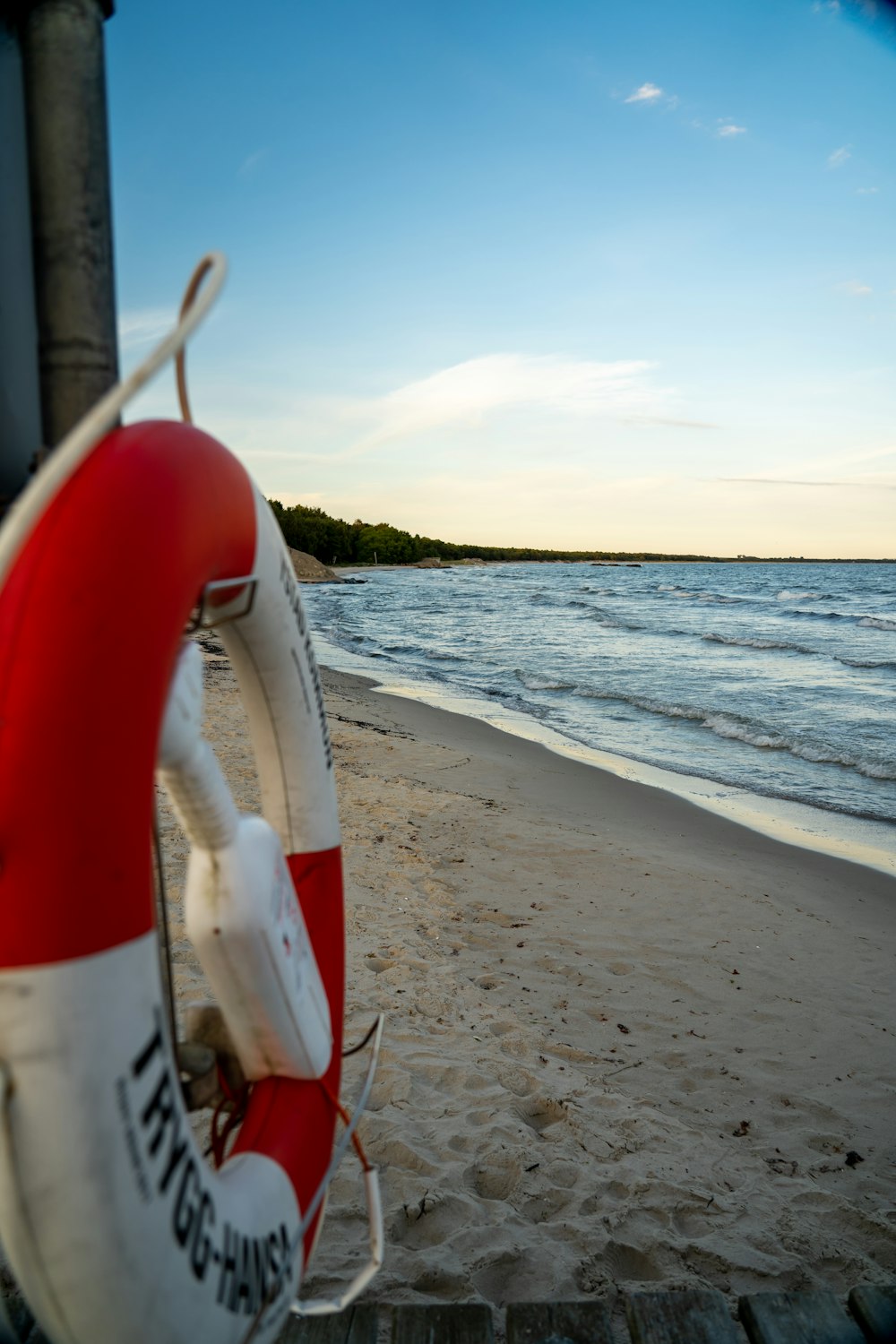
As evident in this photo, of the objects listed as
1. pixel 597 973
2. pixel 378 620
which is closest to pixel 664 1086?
pixel 597 973

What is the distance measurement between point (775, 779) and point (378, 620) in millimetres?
18531

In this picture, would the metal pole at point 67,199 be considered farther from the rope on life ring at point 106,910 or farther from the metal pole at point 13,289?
the rope on life ring at point 106,910

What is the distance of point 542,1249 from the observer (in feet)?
6.82

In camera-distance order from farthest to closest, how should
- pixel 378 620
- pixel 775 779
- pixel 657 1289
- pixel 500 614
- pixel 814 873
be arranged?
pixel 500 614 < pixel 378 620 < pixel 775 779 < pixel 814 873 < pixel 657 1289

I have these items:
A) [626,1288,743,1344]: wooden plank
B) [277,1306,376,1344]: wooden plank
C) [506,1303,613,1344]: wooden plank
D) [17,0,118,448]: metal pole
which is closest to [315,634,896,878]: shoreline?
[626,1288,743,1344]: wooden plank

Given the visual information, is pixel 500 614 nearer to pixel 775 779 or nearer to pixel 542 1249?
pixel 775 779

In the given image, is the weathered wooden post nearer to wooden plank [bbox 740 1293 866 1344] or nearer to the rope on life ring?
the rope on life ring

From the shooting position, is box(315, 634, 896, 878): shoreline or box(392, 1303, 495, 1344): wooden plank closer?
box(392, 1303, 495, 1344): wooden plank

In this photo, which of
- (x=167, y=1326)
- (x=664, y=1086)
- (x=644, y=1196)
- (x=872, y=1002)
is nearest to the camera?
(x=167, y=1326)

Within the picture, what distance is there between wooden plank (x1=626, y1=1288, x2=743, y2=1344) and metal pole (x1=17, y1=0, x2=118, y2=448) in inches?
72.1

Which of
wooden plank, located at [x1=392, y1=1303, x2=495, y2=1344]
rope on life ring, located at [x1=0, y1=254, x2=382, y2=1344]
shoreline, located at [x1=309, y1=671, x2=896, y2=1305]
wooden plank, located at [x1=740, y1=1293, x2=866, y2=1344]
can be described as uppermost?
rope on life ring, located at [x1=0, y1=254, x2=382, y2=1344]

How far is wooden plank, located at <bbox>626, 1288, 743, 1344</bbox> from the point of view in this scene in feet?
5.31

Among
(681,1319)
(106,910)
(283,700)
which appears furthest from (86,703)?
(681,1319)

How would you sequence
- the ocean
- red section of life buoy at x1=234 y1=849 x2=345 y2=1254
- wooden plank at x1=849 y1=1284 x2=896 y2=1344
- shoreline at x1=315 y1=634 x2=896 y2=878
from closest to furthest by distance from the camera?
red section of life buoy at x1=234 y1=849 x2=345 y2=1254 < wooden plank at x1=849 y1=1284 x2=896 y2=1344 < shoreline at x1=315 y1=634 x2=896 y2=878 < the ocean
